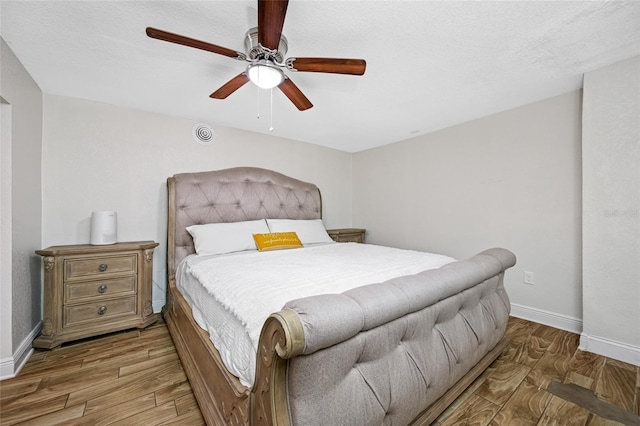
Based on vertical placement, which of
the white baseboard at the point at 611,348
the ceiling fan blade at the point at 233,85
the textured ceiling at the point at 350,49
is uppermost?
the textured ceiling at the point at 350,49

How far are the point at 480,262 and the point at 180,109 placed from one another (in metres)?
2.95

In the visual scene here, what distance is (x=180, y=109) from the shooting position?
262cm

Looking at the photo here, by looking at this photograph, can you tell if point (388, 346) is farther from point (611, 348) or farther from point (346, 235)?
point (346, 235)

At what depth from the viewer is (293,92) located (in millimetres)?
1754

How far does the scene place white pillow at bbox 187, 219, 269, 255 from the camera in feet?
8.06

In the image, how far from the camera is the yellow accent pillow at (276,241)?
2607mm

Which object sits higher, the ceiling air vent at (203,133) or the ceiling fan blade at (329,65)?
the ceiling air vent at (203,133)

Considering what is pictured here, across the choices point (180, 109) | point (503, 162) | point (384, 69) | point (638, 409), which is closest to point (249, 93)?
point (180, 109)

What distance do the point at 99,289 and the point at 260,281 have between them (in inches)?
68.6

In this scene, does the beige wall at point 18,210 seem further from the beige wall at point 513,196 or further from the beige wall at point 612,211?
the beige wall at point 612,211

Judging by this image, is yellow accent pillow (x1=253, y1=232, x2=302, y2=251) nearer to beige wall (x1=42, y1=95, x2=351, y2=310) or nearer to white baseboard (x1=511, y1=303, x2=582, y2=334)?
beige wall (x1=42, y1=95, x2=351, y2=310)

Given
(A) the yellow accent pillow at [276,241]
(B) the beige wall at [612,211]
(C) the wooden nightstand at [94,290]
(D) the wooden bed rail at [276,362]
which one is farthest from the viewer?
(A) the yellow accent pillow at [276,241]

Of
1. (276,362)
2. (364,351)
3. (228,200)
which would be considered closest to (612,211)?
(364,351)

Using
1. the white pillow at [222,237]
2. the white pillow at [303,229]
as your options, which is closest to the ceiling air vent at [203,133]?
the white pillow at [222,237]
